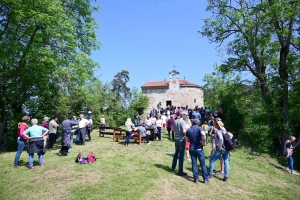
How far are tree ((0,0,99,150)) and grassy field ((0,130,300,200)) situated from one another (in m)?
4.51

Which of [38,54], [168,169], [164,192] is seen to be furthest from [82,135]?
[164,192]

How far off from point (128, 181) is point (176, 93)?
1322 inches

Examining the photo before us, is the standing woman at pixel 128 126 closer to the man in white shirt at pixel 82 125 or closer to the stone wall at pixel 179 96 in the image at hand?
the man in white shirt at pixel 82 125

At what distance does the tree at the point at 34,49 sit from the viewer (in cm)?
987

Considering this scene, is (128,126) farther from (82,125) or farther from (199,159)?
(199,159)

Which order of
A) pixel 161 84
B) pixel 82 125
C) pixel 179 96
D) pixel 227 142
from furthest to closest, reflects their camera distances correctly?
pixel 161 84 < pixel 179 96 < pixel 82 125 < pixel 227 142

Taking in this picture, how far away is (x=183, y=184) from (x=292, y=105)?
12.5m

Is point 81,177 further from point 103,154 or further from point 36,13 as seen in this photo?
point 36,13

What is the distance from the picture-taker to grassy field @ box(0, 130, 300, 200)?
226 inches

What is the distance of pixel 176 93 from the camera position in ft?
129

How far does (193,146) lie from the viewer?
646 centimetres

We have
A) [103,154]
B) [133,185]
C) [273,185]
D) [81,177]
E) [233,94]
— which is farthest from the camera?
[233,94]

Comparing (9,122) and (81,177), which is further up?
(9,122)

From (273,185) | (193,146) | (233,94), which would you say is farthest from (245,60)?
(193,146)
